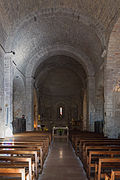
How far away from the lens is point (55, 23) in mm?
14273

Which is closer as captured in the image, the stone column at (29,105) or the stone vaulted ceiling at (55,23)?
the stone vaulted ceiling at (55,23)

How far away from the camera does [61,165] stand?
305 inches

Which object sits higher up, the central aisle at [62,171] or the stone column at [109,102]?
the stone column at [109,102]

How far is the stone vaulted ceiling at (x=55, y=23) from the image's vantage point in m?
10.9

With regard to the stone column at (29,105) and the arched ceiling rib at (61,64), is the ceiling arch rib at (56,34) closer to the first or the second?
the stone column at (29,105)

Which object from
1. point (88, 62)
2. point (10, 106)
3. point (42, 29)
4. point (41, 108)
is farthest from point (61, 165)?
point (41, 108)

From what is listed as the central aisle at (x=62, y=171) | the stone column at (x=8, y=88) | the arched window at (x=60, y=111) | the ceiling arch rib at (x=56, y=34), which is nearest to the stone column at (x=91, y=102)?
the ceiling arch rib at (x=56, y=34)

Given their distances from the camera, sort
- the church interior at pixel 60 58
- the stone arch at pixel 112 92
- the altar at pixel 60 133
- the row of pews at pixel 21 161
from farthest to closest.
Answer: the altar at pixel 60 133 → the stone arch at pixel 112 92 → the church interior at pixel 60 58 → the row of pews at pixel 21 161

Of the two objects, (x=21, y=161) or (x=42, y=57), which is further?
(x=42, y=57)

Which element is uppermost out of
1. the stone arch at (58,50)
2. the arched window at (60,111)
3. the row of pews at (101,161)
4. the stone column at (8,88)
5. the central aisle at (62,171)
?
the stone arch at (58,50)

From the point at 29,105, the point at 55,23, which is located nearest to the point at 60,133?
the point at 29,105

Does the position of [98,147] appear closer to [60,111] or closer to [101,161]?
[101,161]

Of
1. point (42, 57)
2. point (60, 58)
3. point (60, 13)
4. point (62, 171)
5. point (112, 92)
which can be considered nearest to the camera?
point (62, 171)

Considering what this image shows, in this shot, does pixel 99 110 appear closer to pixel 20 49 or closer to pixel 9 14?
pixel 20 49
